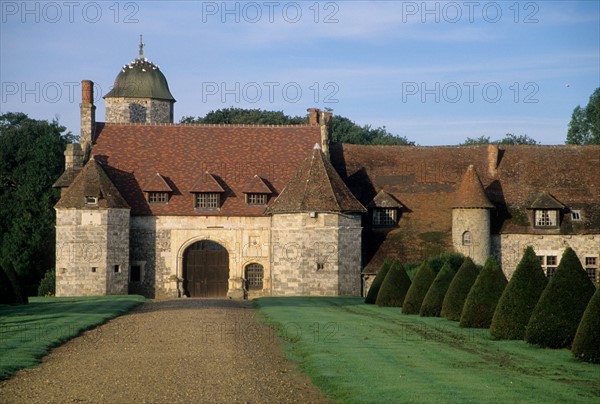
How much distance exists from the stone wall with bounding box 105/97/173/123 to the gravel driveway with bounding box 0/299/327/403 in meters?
46.4

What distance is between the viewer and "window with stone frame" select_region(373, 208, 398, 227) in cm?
5169

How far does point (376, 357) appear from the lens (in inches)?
790

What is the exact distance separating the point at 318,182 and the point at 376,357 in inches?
1154

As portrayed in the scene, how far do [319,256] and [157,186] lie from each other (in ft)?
31.2

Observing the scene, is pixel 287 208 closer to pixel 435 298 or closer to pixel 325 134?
pixel 325 134

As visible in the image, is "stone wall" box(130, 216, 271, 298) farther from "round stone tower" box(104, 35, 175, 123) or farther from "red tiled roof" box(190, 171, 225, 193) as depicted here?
"round stone tower" box(104, 35, 175, 123)

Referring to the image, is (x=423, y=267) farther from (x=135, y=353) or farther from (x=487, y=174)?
(x=487, y=174)

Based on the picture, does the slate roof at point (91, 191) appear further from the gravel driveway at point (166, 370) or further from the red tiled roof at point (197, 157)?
the gravel driveway at point (166, 370)

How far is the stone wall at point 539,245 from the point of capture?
50.5 meters

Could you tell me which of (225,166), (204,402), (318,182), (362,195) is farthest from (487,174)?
(204,402)

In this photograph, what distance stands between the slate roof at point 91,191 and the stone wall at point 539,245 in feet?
63.9

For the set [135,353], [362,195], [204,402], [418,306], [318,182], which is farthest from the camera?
[362,195]

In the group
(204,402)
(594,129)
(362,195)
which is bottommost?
(204,402)

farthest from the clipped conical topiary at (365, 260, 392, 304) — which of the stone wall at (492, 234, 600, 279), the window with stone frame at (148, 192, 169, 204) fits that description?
the window with stone frame at (148, 192, 169, 204)
